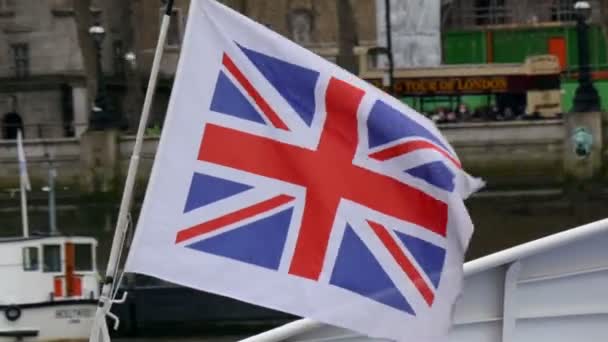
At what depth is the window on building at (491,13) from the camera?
50750mm

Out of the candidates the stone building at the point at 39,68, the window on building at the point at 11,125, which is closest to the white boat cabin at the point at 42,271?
the window on building at the point at 11,125

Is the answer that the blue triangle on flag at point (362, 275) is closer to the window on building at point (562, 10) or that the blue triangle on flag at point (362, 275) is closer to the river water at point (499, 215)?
the river water at point (499, 215)

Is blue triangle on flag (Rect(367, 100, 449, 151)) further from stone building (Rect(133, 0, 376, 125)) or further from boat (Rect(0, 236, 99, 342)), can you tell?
stone building (Rect(133, 0, 376, 125))

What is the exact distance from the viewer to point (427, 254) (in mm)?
5141

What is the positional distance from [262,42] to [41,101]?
40.9 meters

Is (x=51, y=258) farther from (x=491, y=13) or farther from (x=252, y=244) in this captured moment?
(x=491, y=13)

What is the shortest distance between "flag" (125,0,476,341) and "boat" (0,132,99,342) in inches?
623

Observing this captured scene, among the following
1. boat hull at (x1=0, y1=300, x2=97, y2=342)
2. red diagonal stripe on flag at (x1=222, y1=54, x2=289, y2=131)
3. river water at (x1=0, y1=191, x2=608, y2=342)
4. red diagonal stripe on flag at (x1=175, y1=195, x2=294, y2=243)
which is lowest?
river water at (x1=0, y1=191, x2=608, y2=342)

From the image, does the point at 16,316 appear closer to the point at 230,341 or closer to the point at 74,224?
the point at 230,341

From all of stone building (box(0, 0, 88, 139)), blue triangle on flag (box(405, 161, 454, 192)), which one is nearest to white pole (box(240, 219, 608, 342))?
blue triangle on flag (box(405, 161, 454, 192))

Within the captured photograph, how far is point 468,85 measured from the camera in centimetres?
3828

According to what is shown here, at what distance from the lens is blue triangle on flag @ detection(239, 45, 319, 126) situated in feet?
16.9

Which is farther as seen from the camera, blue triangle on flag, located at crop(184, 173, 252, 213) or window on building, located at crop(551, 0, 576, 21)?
window on building, located at crop(551, 0, 576, 21)

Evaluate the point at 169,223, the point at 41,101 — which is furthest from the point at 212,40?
the point at 41,101
